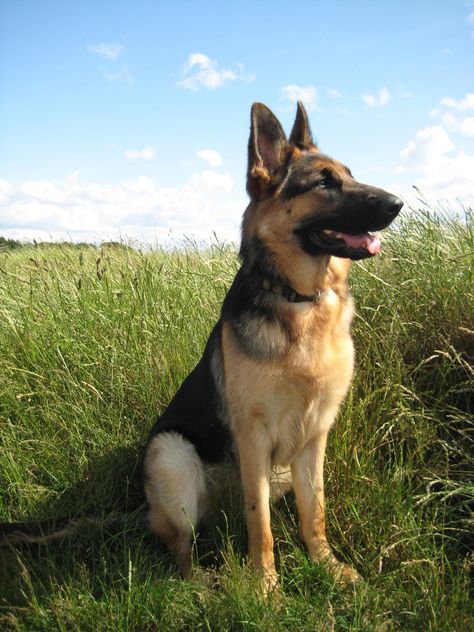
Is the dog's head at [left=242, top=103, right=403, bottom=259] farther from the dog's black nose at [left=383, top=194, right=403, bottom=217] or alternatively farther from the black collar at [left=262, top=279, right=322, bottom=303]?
the black collar at [left=262, top=279, right=322, bottom=303]

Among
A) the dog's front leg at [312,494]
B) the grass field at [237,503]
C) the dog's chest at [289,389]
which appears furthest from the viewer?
the dog's front leg at [312,494]

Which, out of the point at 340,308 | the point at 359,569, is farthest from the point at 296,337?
the point at 359,569

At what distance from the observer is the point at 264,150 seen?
271 cm

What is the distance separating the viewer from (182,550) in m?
2.65

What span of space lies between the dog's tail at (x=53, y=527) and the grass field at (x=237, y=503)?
0.11 ft

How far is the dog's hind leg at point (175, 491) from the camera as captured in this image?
8.70 feet

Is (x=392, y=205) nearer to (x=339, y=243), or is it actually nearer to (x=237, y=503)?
(x=339, y=243)

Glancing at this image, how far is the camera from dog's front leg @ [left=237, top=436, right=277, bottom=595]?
244 cm

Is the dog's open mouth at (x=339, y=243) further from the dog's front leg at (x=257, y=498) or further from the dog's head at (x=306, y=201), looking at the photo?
the dog's front leg at (x=257, y=498)

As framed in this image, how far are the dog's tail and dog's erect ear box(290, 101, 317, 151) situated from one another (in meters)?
2.16

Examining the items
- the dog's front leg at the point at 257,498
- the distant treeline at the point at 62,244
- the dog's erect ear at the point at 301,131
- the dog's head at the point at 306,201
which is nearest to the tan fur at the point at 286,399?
the dog's front leg at the point at 257,498

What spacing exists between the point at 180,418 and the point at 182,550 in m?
0.66

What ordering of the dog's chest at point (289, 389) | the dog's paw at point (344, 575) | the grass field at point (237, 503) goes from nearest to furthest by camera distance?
the grass field at point (237, 503)
the dog's paw at point (344, 575)
the dog's chest at point (289, 389)

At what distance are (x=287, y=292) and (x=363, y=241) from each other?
434 mm
